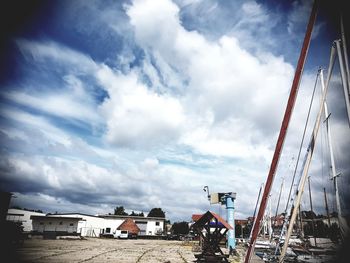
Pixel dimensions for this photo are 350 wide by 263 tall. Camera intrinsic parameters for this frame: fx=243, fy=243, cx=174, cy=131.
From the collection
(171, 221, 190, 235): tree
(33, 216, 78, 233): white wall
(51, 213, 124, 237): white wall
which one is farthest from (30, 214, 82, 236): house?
(171, 221, 190, 235): tree

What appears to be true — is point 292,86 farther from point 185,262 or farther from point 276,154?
point 185,262

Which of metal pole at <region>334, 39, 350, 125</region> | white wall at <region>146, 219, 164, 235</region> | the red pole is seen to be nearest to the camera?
the red pole

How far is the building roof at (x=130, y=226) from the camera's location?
66.9m

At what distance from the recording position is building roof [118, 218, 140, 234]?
219 ft

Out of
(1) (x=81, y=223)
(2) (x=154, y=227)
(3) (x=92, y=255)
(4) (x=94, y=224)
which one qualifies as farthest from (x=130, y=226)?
(3) (x=92, y=255)

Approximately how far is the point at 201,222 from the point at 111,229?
64342mm

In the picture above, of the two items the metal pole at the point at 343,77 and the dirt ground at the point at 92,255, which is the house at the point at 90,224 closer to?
the dirt ground at the point at 92,255

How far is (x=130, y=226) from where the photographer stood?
6781 cm

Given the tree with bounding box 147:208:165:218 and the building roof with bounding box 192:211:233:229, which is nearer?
the building roof with bounding box 192:211:233:229

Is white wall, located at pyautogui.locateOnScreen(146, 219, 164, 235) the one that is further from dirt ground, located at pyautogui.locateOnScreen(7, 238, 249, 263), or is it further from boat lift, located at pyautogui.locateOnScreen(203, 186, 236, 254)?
dirt ground, located at pyautogui.locateOnScreen(7, 238, 249, 263)

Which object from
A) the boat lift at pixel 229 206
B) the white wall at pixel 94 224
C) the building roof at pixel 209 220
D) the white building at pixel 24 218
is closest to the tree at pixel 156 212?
the white wall at pixel 94 224

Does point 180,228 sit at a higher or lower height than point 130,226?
lower

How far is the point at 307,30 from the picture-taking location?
10.3 metres

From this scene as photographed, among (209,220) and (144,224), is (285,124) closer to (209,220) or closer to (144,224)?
(209,220)
